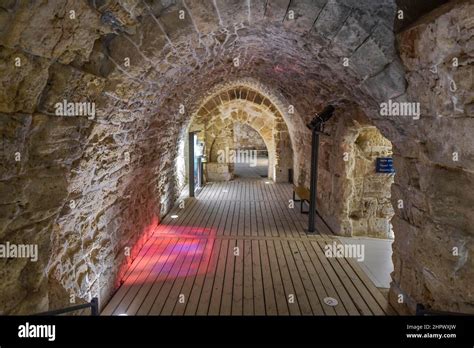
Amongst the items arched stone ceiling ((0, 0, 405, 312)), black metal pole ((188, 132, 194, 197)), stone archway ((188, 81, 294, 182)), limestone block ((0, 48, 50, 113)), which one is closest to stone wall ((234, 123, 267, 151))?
stone archway ((188, 81, 294, 182))

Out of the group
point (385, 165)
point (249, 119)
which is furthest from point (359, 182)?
point (249, 119)

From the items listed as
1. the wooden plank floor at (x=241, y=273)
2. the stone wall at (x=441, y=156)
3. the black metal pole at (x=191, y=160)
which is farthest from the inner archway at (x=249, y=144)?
the stone wall at (x=441, y=156)

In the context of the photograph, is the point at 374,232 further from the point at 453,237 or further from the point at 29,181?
the point at 29,181

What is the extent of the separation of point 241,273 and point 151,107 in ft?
8.75

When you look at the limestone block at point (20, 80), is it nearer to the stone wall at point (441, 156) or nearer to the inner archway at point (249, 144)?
the stone wall at point (441, 156)

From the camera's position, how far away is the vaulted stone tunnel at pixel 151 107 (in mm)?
2025

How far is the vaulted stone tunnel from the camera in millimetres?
2025

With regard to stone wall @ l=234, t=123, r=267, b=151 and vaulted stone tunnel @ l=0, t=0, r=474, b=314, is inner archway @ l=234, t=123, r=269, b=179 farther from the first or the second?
vaulted stone tunnel @ l=0, t=0, r=474, b=314

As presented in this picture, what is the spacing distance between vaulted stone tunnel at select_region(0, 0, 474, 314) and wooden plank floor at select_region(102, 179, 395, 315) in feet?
1.61

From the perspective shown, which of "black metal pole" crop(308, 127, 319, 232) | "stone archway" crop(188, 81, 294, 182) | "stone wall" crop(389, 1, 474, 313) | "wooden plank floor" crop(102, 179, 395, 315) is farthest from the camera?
"stone archway" crop(188, 81, 294, 182)

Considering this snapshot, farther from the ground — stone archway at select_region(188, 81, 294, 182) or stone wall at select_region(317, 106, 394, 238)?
stone archway at select_region(188, 81, 294, 182)

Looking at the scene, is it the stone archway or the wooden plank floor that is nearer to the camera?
the wooden plank floor

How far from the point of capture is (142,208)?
5.42m
